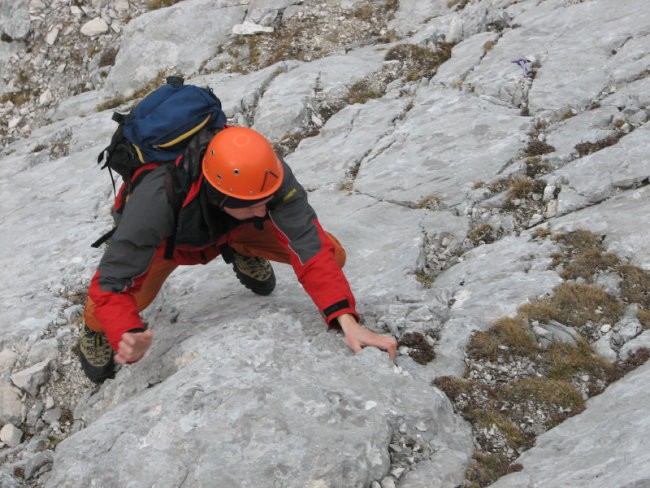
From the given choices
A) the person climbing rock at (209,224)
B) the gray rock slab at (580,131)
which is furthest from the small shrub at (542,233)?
the person climbing rock at (209,224)

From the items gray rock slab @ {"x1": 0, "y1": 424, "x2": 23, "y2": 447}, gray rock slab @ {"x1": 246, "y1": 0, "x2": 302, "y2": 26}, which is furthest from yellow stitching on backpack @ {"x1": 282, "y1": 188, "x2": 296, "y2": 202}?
gray rock slab @ {"x1": 246, "y1": 0, "x2": 302, "y2": 26}

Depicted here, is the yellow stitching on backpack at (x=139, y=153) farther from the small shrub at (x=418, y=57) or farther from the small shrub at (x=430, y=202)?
the small shrub at (x=418, y=57)

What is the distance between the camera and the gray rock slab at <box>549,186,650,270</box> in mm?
7914

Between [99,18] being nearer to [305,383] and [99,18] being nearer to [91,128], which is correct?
[91,128]

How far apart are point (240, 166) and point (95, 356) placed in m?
3.64

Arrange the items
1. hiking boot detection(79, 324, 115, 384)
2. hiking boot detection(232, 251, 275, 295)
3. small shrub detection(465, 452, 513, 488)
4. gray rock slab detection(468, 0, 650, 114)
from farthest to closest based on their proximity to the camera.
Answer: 1. gray rock slab detection(468, 0, 650, 114)
2. hiking boot detection(232, 251, 275, 295)
3. hiking boot detection(79, 324, 115, 384)
4. small shrub detection(465, 452, 513, 488)

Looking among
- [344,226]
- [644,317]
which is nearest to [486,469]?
[644,317]

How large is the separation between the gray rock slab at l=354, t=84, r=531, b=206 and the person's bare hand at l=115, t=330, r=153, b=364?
6017mm

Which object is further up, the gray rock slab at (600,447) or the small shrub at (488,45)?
the gray rock slab at (600,447)

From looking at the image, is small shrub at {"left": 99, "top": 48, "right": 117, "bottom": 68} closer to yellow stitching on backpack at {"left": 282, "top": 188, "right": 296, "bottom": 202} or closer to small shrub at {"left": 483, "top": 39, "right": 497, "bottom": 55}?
small shrub at {"left": 483, "top": 39, "right": 497, "bottom": 55}

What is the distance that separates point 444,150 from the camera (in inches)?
473

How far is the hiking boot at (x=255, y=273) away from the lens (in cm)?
802

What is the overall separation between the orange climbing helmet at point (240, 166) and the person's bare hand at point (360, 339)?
5.03 feet

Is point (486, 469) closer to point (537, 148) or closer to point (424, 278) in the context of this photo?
point (424, 278)
